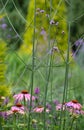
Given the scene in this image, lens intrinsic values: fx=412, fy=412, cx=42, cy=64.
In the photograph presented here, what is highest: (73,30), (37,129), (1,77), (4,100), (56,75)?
(73,30)

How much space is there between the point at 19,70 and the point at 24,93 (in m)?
4.41

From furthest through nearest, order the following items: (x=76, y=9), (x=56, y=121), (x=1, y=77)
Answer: (x=76, y=9), (x=1, y=77), (x=56, y=121)

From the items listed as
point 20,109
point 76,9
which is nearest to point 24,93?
point 20,109

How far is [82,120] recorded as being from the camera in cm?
316

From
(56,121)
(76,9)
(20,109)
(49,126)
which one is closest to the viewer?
(20,109)

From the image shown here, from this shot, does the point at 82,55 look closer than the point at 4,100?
No

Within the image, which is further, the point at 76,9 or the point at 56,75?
the point at 76,9

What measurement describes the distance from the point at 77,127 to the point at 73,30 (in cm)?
1120

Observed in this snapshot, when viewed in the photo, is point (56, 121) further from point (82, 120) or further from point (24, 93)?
point (24, 93)

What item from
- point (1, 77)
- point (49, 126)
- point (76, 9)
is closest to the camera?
point (49, 126)

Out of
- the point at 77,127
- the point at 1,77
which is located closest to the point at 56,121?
the point at 77,127

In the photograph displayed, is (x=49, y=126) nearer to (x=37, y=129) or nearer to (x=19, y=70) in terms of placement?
(x=37, y=129)

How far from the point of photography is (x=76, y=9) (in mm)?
13914

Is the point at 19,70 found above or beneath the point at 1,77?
above
